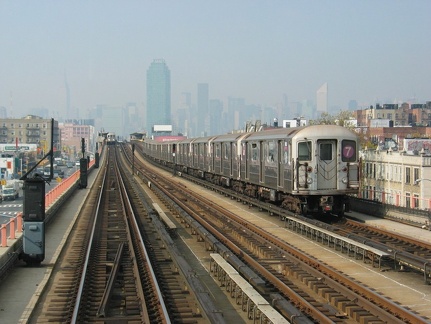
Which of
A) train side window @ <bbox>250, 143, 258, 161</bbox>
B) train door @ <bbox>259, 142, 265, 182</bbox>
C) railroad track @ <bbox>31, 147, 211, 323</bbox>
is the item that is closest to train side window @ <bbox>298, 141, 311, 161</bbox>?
train door @ <bbox>259, 142, 265, 182</bbox>

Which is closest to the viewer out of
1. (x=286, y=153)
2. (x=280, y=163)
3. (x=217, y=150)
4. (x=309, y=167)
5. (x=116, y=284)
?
(x=116, y=284)

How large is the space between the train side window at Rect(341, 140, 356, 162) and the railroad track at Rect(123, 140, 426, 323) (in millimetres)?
3966

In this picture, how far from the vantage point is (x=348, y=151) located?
21.7 meters

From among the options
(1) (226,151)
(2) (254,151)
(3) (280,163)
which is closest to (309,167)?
(3) (280,163)

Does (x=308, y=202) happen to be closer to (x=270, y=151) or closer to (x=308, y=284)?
(x=270, y=151)

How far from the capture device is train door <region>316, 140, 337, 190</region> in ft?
70.2

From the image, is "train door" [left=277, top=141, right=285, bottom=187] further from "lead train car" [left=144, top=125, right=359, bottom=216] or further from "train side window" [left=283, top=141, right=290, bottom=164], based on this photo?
"train side window" [left=283, top=141, right=290, bottom=164]

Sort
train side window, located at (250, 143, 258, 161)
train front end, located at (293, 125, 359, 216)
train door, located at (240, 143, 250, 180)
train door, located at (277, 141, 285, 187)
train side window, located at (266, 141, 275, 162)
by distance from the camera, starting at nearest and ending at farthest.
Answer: train front end, located at (293, 125, 359, 216) → train door, located at (277, 141, 285, 187) → train side window, located at (266, 141, 275, 162) → train side window, located at (250, 143, 258, 161) → train door, located at (240, 143, 250, 180)

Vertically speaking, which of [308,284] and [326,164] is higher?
[326,164]

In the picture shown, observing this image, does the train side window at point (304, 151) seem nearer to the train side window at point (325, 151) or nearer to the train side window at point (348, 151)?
the train side window at point (325, 151)

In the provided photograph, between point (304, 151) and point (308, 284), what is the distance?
9105 millimetres

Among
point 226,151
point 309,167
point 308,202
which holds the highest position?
point 226,151

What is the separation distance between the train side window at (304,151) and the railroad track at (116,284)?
5.40 meters

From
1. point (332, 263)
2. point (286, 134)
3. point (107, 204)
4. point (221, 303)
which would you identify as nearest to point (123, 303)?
point (221, 303)
